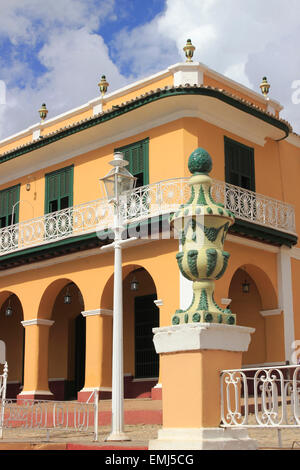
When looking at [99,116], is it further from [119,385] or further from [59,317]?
[119,385]

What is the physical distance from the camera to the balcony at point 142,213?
15.4 metres

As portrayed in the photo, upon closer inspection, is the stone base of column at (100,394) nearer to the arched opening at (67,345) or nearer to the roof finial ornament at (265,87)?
the arched opening at (67,345)

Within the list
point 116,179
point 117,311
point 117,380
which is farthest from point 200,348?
point 116,179

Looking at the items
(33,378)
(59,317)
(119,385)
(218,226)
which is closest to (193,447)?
(218,226)

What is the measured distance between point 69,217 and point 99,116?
108 inches

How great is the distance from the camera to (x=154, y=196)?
15.7m

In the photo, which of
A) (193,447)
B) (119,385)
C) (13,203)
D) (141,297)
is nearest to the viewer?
(193,447)

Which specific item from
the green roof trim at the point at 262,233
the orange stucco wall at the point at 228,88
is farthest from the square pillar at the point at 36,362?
the orange stucco wall at the point at 228,88

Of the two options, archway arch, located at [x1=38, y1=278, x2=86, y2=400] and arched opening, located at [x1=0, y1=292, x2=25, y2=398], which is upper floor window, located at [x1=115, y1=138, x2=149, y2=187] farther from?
arched opening, located at [x1=0, y1=292, x2=25, y2=398]

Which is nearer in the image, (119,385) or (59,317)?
(119,385)

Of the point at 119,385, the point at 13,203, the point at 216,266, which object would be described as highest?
the point at 13,203

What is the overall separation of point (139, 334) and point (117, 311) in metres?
7.62

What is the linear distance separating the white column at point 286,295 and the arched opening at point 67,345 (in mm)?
6365

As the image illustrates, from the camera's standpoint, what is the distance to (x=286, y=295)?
17.0m
